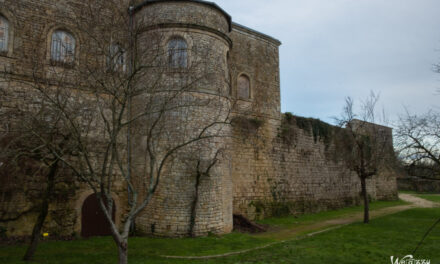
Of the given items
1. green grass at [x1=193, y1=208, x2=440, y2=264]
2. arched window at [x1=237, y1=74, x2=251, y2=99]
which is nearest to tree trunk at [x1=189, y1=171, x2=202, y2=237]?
green grass at [x1=193, y1=208, x2=440, y2=264]

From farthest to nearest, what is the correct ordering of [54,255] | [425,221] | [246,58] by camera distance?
[246,58] < [425,221] < [54,255]

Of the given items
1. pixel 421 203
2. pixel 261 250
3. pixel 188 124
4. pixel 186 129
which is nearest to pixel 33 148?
pixel 186 129

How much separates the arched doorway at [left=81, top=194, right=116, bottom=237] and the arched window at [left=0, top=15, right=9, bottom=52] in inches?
227

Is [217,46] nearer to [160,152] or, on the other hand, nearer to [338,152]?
[160,152]

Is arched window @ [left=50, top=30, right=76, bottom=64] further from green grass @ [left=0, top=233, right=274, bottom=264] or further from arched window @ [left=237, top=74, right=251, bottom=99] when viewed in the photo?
arched window @ [left=237, top=74, right=251, bottom=99]

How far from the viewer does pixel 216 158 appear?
38.6ft

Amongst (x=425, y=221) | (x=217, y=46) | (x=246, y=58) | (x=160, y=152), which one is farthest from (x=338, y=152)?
(x=160, y=152)

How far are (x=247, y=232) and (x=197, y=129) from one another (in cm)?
466

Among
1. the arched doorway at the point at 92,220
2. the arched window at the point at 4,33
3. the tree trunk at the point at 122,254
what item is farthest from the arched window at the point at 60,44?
the tree trunk at the point at 122,254

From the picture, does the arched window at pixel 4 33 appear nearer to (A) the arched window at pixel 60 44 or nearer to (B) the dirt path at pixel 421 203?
(A) the arched window at pixel 60 44

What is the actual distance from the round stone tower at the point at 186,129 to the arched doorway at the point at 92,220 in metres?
1.36

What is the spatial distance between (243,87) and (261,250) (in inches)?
382

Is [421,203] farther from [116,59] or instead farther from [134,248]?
[116,59]

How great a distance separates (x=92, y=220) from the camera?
11.4 metres
